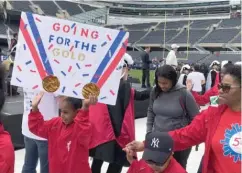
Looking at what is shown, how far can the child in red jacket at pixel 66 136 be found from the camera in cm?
252

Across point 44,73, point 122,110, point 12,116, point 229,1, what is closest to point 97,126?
point 122,110

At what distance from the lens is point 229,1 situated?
43625mm

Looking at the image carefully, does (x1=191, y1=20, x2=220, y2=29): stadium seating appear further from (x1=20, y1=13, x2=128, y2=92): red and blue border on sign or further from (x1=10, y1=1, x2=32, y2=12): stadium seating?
(x1=20, y1=13, x2=128, y2=92): red and blue border on sign

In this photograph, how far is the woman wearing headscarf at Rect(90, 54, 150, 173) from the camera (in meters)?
3.19

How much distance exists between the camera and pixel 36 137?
3.15 meters

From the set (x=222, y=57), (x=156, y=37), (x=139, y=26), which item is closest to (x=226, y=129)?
(x=222, y=57)

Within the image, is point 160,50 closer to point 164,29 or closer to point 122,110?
point 164,29

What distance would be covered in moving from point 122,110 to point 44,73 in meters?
0.94

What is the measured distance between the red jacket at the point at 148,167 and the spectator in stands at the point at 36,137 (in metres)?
1.09

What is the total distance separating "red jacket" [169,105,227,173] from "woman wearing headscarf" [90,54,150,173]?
1006 mm

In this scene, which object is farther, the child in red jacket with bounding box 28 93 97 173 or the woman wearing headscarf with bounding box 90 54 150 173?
the woman wearing headscarf with bounding box 90 54 150 173

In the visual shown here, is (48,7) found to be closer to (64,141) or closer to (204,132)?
(64,141)

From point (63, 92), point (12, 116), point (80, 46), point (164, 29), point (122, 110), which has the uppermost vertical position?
point (164, 29)

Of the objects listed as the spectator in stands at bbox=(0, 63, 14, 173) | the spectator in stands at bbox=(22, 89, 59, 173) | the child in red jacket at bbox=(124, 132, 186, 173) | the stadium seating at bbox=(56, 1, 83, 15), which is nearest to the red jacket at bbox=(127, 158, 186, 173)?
the child in red jacket at bbox=(124, 132, 186, 173)
